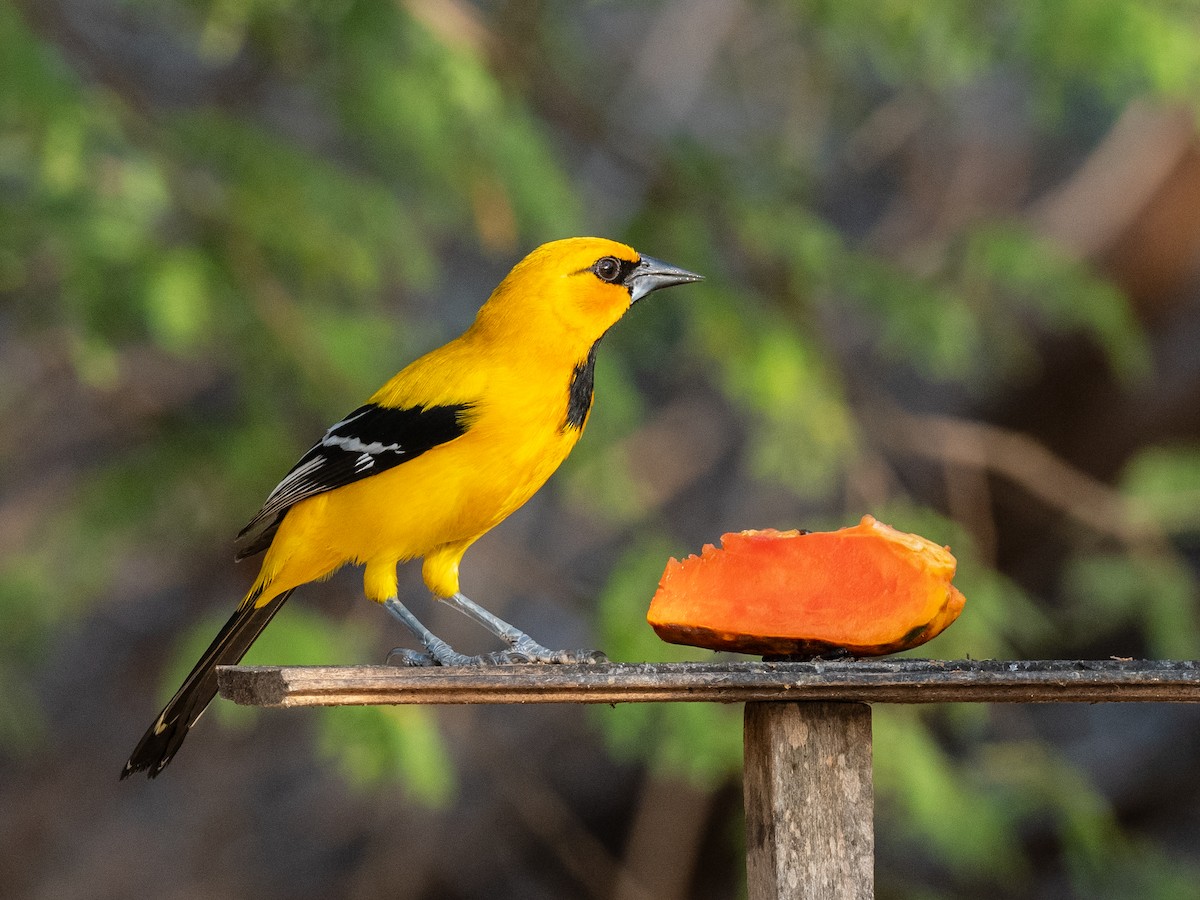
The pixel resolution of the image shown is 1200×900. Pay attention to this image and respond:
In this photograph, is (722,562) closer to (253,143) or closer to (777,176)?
(253,143)

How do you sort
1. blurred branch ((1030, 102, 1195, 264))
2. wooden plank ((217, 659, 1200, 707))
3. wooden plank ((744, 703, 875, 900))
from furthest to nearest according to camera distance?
blurred branch ((1030, 102, 1195, 264))
wooden plank ((744, 703, 875, 900))
wooden plank ((217, 659, 1200, 707))

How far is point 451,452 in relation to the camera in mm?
3299

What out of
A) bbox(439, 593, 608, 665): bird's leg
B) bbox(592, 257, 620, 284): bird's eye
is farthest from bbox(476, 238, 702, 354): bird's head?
bbox(439, 593, 608, 665): bird's leg

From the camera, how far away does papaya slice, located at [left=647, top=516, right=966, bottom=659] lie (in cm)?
273

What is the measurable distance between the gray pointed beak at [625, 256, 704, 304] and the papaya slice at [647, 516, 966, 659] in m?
0.89

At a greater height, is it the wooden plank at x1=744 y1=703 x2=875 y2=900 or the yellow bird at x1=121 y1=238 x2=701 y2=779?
the yellow bird at x1=121 y1=238 x2=701 y2=779

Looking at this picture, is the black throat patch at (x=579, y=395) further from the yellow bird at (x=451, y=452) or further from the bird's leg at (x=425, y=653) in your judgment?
the bird's leg at (x=425, y=653)

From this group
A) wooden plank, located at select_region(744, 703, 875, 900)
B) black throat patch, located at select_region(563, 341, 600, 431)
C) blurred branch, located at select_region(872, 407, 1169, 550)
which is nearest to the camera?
wooden plank, located at select_region(744, 703, 875, 900)

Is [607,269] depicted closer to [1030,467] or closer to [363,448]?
[363,448]

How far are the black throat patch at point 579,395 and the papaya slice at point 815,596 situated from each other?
Result: 604 millimetres

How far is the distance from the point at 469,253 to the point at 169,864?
3.96 meters

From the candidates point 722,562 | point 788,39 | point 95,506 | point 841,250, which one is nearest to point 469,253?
point 788,39

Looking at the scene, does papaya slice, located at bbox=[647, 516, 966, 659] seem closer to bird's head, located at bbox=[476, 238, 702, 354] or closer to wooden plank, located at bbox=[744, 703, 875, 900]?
wooden plank, located at bbox=[744, 703, 875, 900]

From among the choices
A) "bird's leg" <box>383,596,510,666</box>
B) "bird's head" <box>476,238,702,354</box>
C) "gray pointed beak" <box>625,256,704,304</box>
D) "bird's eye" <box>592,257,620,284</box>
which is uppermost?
"gray pointed beak" <box>625,256,704,304</box>
